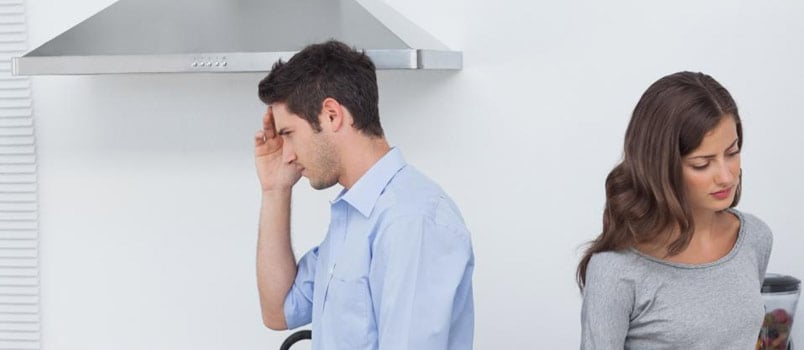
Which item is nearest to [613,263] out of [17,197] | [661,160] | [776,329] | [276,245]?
[661,160]

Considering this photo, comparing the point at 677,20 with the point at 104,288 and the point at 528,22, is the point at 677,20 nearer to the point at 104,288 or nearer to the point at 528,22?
the point at 528,22

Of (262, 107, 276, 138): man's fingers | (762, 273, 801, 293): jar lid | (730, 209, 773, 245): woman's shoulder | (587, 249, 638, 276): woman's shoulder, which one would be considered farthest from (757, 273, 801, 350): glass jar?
(262, 107, 276, 138): man's fingers

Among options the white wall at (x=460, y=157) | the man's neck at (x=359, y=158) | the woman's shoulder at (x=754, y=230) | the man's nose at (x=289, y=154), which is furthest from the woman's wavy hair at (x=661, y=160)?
the white wall at (x=460, y=157)

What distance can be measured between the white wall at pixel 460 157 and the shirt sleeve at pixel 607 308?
3.52 ft

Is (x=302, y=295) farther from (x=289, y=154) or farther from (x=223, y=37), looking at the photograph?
(x=223, y=37)

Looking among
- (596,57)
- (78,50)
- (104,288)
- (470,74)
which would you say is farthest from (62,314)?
(596,57)

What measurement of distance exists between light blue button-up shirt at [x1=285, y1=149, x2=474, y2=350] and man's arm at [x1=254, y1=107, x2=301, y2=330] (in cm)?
18

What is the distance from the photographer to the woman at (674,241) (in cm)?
171

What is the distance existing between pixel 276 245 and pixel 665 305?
65cm

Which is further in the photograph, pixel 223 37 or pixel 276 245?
pixel 223 37

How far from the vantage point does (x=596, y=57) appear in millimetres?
2785

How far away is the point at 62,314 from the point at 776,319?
6.11 ft

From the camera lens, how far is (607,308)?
68.7 inches

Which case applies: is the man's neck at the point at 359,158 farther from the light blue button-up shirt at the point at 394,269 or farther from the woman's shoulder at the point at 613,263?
the woman's shoulder at the point at 613,263
